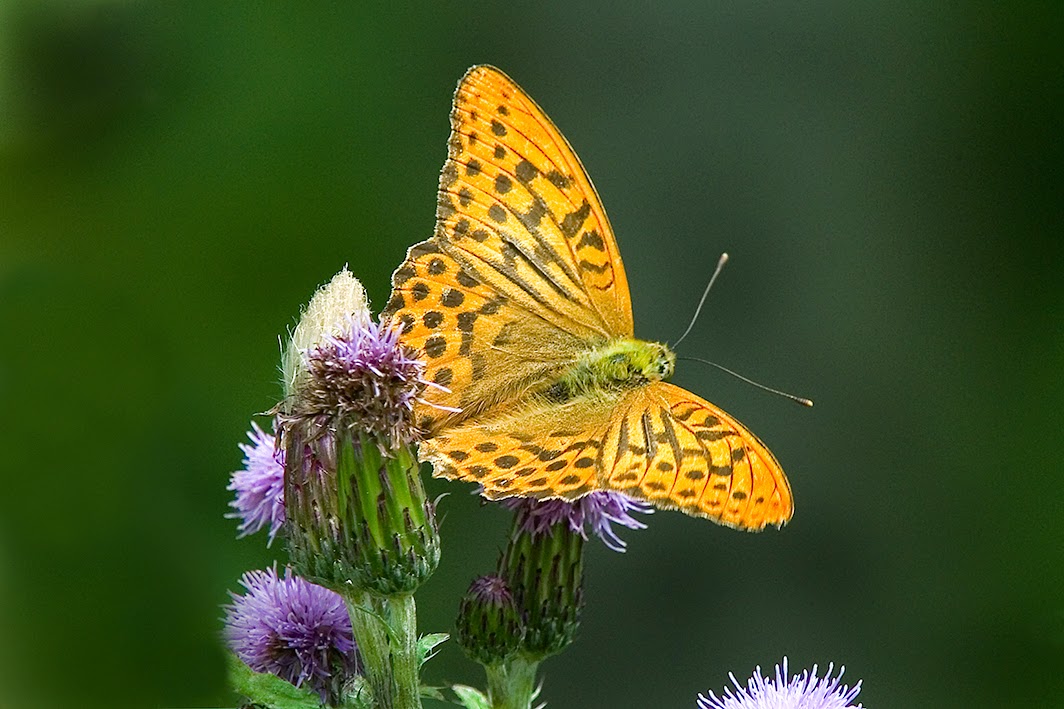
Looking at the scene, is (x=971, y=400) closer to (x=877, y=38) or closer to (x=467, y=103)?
(x=877, y=38)

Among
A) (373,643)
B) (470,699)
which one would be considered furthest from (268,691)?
(470,699)

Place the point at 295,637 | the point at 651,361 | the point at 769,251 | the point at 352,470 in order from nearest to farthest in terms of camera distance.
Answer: the point at 352,470, the point at 295,637, the point at 651,361, the point at 769,251

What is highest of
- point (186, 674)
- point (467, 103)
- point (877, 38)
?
point (877, 38)

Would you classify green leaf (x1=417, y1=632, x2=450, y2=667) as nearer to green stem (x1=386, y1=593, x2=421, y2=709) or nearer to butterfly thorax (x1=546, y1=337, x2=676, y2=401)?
green stem (x1=386, y1=593, x2=421, y2=709)

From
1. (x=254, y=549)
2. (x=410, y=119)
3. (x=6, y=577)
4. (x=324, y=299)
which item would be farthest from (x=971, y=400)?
(x=6, y=577)

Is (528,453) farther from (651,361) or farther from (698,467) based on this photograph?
(651,361)

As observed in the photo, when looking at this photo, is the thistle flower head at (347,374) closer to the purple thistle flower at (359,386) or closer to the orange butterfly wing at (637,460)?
the purple thistle flower at (359,386)

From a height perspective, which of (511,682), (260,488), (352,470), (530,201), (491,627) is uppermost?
(530,201)
